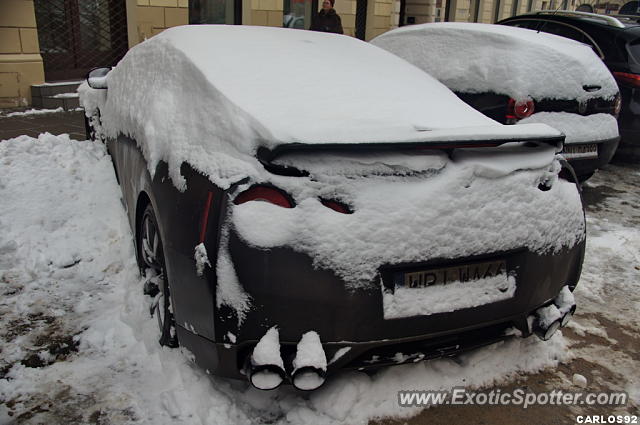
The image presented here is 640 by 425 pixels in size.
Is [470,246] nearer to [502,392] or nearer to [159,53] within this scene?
[502,392]

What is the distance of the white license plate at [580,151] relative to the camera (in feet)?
16.0

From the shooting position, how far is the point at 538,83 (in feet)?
15.8

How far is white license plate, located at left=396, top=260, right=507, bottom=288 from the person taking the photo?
1992 millimetres

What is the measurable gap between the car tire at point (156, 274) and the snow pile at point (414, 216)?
2.15 feet

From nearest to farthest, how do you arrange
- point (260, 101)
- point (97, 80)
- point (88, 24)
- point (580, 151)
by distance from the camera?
point (260, 101) → point (97, 80) → point (580, 151) → point (88, 24)

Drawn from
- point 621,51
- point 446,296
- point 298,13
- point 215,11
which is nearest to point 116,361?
point 446,296

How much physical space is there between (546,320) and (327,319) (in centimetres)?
104

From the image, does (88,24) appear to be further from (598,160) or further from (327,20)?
(598,160)

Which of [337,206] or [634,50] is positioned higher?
[634,50]

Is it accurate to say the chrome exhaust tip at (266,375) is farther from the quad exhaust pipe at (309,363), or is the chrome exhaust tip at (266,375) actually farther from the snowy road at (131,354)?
the snowy road at (131,354)

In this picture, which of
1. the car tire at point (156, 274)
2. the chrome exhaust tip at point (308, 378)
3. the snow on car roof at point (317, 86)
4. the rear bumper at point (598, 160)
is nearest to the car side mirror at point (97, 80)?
the snow on car roof at point (317, 86)

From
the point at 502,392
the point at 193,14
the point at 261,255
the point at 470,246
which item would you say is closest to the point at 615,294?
the point at 502,392

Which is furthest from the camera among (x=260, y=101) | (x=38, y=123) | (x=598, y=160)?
(x=38, y=123)

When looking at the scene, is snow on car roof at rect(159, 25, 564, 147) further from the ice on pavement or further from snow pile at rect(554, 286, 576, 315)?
the ice on pavement
